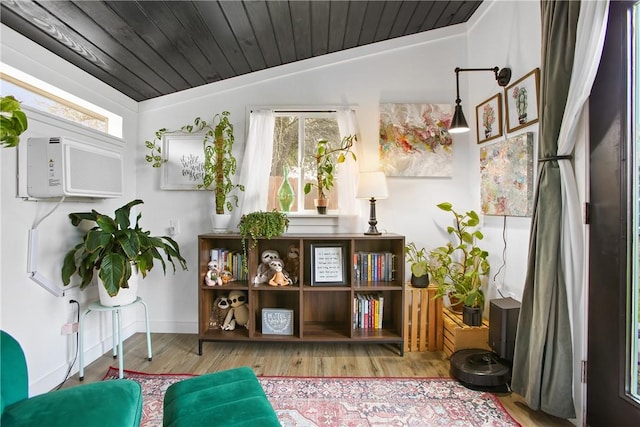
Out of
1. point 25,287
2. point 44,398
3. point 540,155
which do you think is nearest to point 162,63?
point 25,287

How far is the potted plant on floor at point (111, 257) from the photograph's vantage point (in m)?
1.89

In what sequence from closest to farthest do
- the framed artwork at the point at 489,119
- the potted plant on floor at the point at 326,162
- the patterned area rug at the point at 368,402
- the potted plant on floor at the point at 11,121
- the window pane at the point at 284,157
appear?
the potted plant on floor at the point at 11,121 < the patterned area rug at the point at 368,402 < the framed artwork at the point at 489,119 < the potted plant on floor at the point at 326,162 < the window pane at the point at 284,157

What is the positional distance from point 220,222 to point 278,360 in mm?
1205

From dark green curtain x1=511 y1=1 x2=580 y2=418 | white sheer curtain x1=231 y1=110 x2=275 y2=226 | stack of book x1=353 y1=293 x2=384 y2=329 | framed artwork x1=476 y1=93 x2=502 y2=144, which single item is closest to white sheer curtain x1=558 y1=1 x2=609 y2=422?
dark green curtain x1=511 y1=1 x2=580 y2=418

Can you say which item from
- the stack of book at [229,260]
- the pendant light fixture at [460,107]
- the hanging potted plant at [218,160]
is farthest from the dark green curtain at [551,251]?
the hanging potted plant at [218,160]

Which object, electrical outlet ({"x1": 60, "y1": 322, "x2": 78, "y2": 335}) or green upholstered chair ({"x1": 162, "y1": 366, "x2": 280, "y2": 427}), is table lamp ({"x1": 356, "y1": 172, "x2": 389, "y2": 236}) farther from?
electrical outlet ({"x1": 60, "y1": 322, "x2": 78, "y2": 335})

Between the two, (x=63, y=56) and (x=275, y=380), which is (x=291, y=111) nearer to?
(x=63, y=56)

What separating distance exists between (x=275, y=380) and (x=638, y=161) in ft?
7.54

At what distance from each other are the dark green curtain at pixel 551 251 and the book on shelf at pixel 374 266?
105 cm

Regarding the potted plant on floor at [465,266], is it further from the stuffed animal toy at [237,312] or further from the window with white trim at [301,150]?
the stuffed animal toy at [237,312]

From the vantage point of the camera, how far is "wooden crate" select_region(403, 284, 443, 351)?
8.02 ft

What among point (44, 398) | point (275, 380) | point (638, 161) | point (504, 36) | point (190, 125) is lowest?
point (275, 380)

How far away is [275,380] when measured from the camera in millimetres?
2039

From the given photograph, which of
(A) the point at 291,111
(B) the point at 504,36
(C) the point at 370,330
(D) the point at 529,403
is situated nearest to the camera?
(D) the point at 529,403
